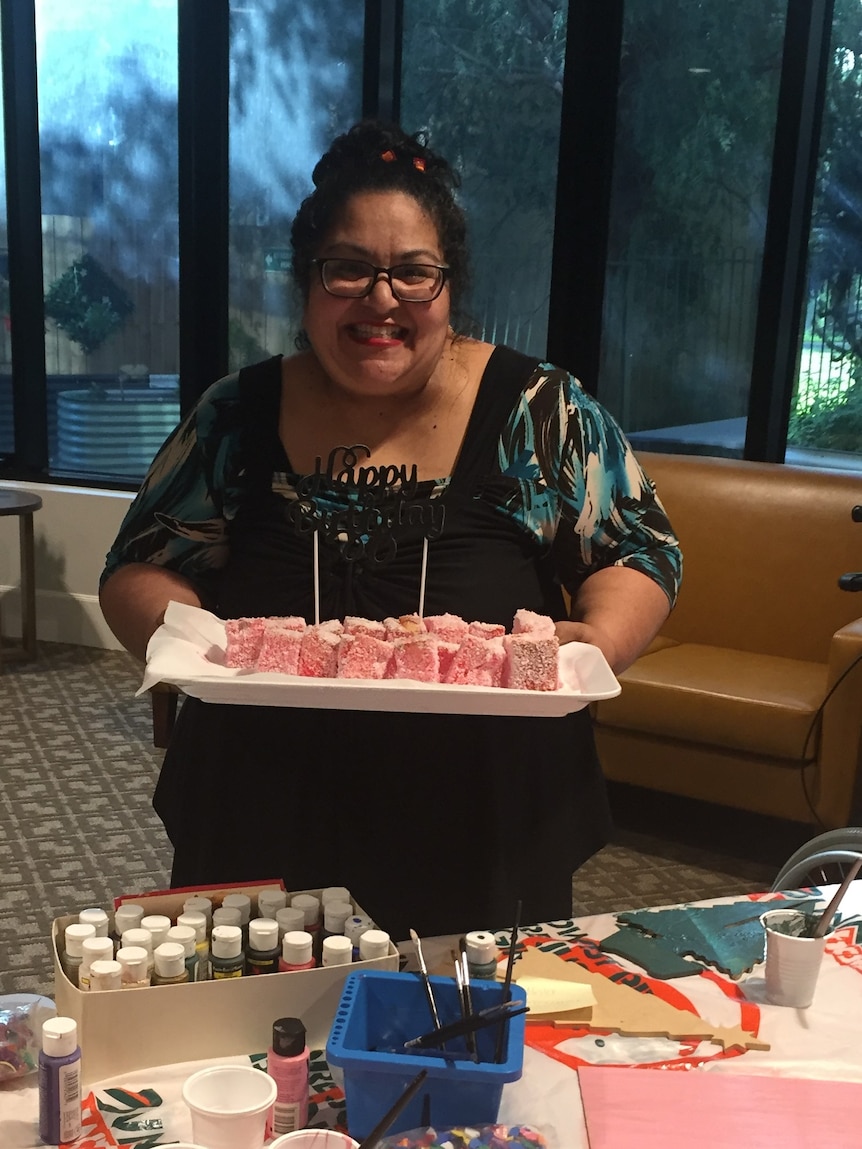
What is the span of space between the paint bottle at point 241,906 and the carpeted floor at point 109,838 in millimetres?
1546

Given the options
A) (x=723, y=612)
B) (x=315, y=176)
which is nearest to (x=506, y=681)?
(x=315, y=176)

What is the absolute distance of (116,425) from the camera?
5469 millimetres

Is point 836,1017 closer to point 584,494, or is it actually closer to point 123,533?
point 584,494

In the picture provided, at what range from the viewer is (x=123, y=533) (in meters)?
1.67

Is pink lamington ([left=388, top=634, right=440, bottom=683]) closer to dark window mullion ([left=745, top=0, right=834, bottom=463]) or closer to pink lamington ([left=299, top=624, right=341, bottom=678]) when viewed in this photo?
pink lamington ([left=299, top=624, right=341, bottom=678])

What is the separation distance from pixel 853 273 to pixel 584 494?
3.20 metres

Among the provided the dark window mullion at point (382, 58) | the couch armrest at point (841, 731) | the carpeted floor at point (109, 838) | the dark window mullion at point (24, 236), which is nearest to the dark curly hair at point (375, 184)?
the carpeted floor at point (109, 838)

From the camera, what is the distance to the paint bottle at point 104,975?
3.63ft

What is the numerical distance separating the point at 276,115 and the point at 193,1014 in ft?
15.1

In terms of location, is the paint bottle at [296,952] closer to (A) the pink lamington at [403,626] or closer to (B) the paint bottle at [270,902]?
(B) the paint bottle at [270,902]

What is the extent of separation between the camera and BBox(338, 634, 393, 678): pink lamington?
A: 145 centimetres

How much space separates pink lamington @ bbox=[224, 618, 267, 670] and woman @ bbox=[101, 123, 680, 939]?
114mm

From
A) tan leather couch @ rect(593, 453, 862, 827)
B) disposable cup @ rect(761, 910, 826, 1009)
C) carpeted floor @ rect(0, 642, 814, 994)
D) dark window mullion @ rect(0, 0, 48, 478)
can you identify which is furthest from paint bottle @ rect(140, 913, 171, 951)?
dark window mullion @ rect(0, 0, 48, 478)

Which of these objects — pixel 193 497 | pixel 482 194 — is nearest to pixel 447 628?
pixel 193 497
